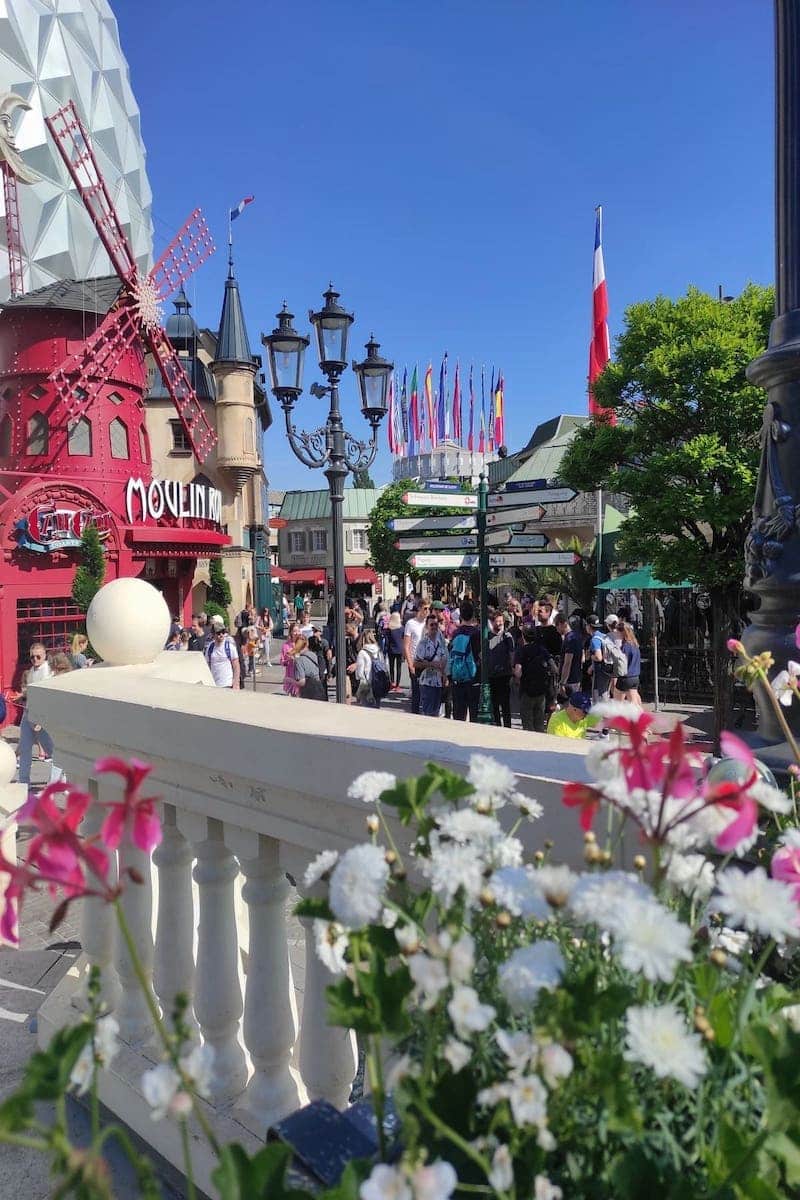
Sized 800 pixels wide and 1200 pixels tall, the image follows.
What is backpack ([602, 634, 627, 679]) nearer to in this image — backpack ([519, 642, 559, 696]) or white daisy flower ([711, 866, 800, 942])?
backpack ([519, 642, 559, 696])

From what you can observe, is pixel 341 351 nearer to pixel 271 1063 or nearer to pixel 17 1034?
pixel 17 1034

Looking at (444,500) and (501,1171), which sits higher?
(444,500)

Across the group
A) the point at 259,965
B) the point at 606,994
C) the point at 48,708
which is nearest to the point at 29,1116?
the point at 606,994

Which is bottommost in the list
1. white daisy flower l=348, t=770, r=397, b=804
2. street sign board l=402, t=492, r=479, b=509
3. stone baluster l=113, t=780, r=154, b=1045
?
stone baluster l=113, t=780, r=154, b=1045

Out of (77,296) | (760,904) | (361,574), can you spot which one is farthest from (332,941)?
(361,574)

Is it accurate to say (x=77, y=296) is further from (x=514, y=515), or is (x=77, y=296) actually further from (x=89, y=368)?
(x=514, y=515)

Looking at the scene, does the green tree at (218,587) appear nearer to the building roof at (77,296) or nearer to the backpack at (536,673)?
the building roof at (77,296)

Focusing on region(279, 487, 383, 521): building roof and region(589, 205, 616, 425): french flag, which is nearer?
region(589, 205, 616, 425): french flag

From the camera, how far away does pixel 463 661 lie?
34.9 ft

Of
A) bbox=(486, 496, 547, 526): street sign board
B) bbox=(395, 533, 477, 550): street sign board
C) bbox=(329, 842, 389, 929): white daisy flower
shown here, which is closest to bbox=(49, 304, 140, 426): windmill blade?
bbox=(395, 533, 477, 550): street sign board

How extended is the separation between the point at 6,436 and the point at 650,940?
2589 centimetres

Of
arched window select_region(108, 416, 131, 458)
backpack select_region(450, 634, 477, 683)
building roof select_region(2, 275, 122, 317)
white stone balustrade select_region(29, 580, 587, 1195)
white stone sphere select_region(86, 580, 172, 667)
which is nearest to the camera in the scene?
white stone balustrade select_region(29, 580, 587, 1195)

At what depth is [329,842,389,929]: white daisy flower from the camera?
29.1 inches

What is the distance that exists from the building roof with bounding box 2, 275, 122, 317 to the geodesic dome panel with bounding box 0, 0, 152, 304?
2561 mm
